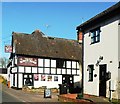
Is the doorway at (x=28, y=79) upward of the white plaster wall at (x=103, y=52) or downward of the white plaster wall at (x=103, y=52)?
downward

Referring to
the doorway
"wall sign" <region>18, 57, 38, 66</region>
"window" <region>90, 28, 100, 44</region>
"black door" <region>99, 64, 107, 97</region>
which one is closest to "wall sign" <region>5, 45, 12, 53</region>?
"wall sign" <region>18, 57, 38, 66</region>

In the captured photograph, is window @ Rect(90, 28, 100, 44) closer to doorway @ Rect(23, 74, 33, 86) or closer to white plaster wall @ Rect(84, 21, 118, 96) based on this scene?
white plaster wall @ Rect(84, 21, 118, 96)

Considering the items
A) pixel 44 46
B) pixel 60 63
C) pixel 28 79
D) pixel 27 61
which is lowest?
pixel 28 79

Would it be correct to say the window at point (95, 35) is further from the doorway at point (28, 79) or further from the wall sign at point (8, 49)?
the wall sign at point (8, 49)

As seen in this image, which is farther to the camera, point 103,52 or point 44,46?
point 44,46

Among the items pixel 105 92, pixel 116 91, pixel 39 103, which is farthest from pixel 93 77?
pixel 39 103

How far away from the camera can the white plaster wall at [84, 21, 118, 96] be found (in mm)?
17234

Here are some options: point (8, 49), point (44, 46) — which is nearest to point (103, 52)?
point (44, 46)

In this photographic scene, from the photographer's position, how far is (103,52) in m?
18.5

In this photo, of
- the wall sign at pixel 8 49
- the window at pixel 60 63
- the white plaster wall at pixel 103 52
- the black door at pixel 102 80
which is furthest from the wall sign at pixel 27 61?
the black door at pixel 102 80

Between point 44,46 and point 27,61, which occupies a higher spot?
point 44,46

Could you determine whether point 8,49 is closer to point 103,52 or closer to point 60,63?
point 60,63

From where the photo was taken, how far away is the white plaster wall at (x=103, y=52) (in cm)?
1723

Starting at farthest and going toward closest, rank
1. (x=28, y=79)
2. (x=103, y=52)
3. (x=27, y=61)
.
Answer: (x=27, y=61) < (x=28, y=79) < (x=103, y=52)
